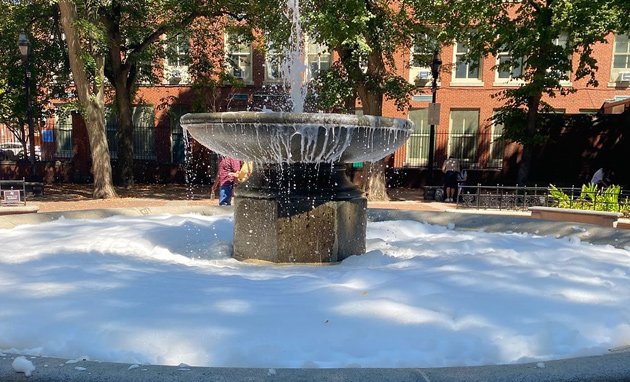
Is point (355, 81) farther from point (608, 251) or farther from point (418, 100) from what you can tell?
point (608, 251)

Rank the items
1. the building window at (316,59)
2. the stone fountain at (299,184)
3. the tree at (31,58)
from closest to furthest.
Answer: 1. the stone fountain at (299,184)
2. the tree at (31,58)
3. the building window at (316,59)

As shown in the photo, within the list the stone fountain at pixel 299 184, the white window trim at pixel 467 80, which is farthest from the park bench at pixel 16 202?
the white window trim at pixel 467 80

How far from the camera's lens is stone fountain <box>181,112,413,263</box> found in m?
4.19

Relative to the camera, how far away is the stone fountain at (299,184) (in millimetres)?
4191

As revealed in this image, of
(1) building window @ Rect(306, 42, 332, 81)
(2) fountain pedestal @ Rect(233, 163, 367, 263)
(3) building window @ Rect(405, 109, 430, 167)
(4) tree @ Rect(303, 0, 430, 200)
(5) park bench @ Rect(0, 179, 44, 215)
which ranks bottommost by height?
(5) park bench @ Rect(0, 179, 44, 215)

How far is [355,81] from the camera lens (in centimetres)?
1558

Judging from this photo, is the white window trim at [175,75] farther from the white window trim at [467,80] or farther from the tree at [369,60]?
the white window trim at [467,80]

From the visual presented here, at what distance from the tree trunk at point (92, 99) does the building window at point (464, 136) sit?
51.0ft

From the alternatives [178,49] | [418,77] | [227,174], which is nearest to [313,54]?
[418,77]

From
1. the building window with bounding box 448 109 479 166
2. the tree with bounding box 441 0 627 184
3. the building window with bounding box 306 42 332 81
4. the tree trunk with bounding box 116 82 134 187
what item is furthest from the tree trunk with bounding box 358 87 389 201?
the tree trunk with bounding box 116 82 134 187

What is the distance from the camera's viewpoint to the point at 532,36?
549 inches

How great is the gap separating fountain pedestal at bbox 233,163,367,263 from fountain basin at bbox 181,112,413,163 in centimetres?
21

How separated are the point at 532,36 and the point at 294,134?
12.4 meters

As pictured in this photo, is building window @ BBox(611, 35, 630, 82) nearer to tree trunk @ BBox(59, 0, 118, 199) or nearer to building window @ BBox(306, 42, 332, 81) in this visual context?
building window @ BBox(306, 42, 332, 81)
